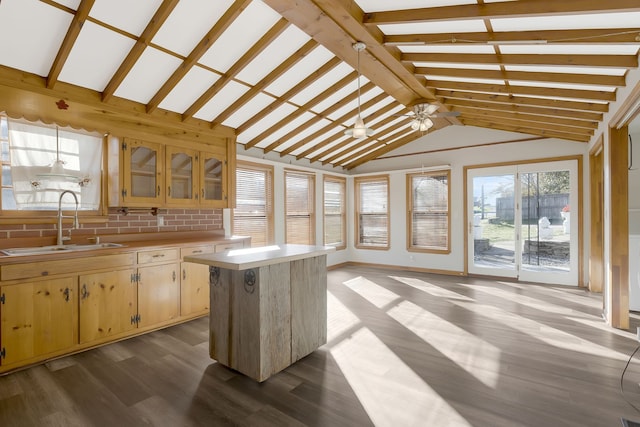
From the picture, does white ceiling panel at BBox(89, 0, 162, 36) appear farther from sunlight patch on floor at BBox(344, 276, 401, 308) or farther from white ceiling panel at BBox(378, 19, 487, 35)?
sunlight patch on floor at BBox(344, 276, 401, 308)

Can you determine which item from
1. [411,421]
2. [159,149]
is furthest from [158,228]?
[411,421]

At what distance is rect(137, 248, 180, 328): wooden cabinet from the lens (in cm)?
346

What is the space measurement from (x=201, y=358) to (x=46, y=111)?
277cm

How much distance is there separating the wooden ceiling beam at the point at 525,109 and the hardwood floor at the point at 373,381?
8.25 feet

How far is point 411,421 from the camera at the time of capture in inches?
79.4

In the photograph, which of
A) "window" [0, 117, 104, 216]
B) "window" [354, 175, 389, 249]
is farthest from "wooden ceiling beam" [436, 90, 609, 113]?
"window" [0, 117, 104, 216]

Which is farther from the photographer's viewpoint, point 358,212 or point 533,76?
point 358,212

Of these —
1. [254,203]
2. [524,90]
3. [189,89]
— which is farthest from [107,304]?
[524,90]

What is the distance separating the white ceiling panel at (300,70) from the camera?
3.69 m

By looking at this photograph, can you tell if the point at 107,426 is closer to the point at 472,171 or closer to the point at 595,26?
the point at 595,26

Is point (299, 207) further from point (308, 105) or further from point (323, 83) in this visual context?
→ point (323, 83)

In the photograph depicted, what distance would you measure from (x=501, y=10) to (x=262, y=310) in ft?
9.49

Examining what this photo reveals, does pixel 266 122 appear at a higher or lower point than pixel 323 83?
lower

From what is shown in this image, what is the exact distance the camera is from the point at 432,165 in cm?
690
